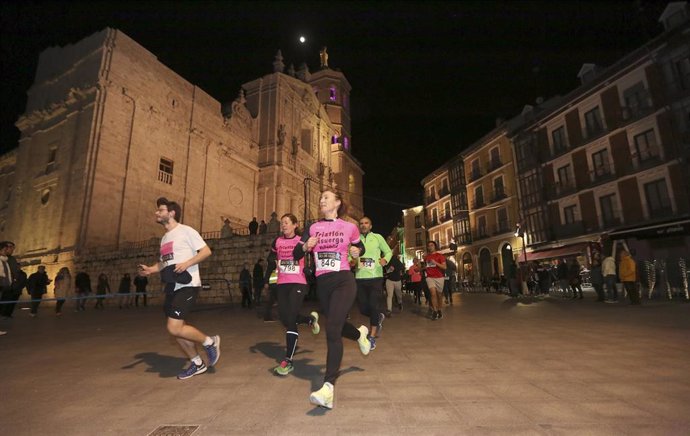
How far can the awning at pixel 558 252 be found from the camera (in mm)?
22859

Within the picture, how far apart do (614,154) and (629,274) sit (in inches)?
608

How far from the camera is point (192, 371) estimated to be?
378 cm

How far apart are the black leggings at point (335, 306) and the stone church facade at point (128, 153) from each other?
63.9 feet

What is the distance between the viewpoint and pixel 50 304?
18.1m

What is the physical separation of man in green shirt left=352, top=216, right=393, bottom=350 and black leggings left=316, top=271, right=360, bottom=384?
2.18 metres

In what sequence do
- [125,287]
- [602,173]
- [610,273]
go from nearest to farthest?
[610,273] < [125,287] < [602,173]

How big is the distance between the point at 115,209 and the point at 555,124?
30.9 meters

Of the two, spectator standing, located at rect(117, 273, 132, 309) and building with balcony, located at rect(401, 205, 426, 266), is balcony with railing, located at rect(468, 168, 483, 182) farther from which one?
spectator standing, located at rect(117, 273, 132, 309)

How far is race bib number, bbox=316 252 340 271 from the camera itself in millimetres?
3375

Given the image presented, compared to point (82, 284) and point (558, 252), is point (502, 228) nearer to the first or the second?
point (558, 252)

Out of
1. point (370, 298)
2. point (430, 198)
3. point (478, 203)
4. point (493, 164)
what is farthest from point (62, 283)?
point (430, 198)

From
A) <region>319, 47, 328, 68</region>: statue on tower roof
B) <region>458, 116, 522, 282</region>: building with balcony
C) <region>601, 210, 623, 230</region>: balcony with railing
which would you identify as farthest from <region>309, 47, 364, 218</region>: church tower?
<region>601, 210, 623, 230</region>: balcony with railing

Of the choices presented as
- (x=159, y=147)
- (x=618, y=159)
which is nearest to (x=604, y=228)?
(x=618, y=159)

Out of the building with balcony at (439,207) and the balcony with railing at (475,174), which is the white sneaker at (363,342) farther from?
the building with balcony at (439,207)
